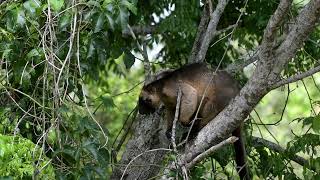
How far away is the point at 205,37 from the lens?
4672mm

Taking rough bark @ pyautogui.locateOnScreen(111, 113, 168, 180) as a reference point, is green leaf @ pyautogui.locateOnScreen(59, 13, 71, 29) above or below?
above

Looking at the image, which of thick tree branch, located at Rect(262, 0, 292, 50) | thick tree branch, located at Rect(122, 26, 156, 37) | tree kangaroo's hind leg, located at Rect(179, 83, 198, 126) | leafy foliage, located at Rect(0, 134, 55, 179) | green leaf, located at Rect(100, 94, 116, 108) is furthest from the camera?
thick tree branch, located at Rect(122, 26, 156, 37)

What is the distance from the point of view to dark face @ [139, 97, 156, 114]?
16.5 ft

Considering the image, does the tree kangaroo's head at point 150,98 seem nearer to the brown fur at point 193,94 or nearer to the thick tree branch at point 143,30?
the brown fur at point 193,94

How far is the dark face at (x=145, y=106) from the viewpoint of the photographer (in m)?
5.02

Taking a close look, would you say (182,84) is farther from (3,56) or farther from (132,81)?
(132,81)

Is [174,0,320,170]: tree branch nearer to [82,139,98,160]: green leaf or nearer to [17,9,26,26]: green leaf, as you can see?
[82,139,98,160]: green leaf

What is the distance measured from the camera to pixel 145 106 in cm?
512

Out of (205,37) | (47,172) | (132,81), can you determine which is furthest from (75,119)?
(132,81)

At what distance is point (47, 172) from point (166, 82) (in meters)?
2.10

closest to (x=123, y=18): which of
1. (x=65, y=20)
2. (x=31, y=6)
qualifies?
(x=65, y=20)

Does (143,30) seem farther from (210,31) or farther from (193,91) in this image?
(210,31)

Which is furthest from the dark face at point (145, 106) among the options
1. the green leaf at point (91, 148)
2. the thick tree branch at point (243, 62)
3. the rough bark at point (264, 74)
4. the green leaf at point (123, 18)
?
the green leaf at point (91, 148)

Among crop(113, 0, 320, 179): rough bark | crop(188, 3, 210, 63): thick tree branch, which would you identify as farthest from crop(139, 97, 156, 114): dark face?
crop(113, 0, 320, 179): rough bark
